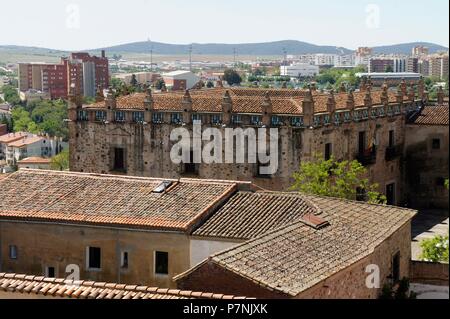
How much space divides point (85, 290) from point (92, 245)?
26.6 feet

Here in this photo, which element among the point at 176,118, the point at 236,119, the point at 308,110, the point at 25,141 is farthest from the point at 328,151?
the point at 25,141

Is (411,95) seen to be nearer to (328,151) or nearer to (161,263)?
(328,151)

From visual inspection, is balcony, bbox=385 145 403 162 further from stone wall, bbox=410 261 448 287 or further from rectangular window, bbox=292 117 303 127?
stone wall, bbox=410 261 448 287

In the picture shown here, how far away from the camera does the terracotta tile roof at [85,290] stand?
59.7 feet

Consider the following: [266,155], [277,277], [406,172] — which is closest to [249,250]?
[277,277]

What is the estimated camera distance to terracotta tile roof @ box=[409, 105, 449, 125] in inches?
2006

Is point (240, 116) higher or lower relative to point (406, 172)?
higher

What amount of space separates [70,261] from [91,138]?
20.1 m

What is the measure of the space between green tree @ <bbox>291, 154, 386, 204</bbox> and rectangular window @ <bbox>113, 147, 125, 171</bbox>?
8752mm

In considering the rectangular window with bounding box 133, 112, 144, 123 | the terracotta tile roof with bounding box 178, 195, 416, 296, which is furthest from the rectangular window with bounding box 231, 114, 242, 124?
the terracotta tile roof with bounding box 178, 195, 416, 296

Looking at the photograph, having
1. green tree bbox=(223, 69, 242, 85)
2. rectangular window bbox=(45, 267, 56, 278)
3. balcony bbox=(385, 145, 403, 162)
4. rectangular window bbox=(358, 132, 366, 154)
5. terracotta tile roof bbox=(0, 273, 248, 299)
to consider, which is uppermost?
terracotta tile roof bbox=(0, 273, 248, 299)

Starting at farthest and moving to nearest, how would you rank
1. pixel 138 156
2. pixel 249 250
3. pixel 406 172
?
pixel 406 172, pixel 138 156, pixel 249 250

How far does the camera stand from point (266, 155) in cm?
4244
